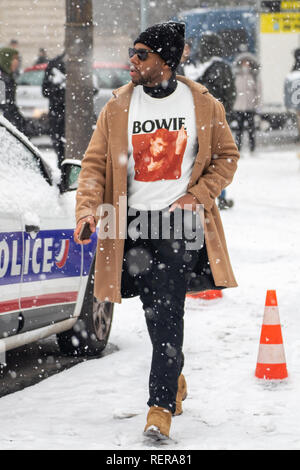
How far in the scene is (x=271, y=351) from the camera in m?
6.00

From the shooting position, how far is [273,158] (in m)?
21.1

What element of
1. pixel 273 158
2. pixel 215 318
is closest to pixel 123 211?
pixel 215 318

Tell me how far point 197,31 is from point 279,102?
3.48m

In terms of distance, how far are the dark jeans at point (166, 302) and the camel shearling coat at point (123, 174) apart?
0.12m

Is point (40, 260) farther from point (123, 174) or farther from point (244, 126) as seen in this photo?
point (244, 126)

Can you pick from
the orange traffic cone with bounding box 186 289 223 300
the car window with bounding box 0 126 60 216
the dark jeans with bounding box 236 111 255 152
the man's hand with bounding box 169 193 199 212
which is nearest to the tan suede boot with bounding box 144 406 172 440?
the man's hand with bounding box 169 193 199 212

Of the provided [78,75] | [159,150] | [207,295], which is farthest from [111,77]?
[159,150]

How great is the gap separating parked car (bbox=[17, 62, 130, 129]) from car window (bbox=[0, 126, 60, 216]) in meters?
13.5

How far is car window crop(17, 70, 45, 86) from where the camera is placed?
72.3 ft

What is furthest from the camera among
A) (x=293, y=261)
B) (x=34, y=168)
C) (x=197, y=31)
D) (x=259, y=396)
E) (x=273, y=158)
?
(x=197, y=31)

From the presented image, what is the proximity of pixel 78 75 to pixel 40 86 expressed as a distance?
11738 millimetres

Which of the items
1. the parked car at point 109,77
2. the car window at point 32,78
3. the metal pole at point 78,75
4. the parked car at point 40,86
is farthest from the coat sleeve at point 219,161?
the car window at point 32,78

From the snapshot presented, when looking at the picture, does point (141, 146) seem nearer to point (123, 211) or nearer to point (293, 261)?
point (123, 211)

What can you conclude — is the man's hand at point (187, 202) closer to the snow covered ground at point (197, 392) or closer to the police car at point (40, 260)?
the snow covered ground at point (197, 392)
